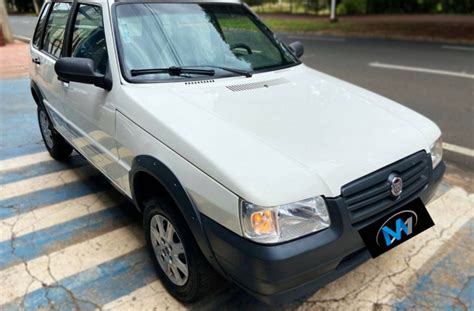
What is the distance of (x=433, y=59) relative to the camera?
34.1ft

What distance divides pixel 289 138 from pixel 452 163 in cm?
304

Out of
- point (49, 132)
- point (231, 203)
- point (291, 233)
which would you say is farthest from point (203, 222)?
point (49, 132)

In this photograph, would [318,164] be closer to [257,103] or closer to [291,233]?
[291,233]

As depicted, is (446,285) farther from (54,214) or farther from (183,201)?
(54,214)

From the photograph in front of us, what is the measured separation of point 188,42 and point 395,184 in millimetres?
1758

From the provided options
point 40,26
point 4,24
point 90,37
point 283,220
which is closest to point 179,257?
point 283,220

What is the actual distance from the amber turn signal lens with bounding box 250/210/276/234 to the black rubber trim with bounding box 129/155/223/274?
312mm

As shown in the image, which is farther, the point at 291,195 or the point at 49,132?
the point at 49,132

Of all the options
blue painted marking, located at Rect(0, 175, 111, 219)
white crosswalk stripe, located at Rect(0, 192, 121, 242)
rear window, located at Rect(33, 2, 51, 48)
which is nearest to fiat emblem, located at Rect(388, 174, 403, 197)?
white crosswalk stripe, located at Rect(0, 192, 121, 242)

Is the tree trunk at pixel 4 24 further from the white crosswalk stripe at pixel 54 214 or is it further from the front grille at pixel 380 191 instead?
the front grille at pixel 380 191

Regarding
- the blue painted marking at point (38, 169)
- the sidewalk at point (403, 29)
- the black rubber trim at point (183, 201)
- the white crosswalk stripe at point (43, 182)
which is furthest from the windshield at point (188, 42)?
the sidewalk at point (403, 29)

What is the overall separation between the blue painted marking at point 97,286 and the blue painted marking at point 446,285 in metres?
1.69

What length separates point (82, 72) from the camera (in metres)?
2.85

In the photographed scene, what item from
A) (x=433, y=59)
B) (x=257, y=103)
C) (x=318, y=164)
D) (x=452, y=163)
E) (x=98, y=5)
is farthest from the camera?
(x=433, y=59)
